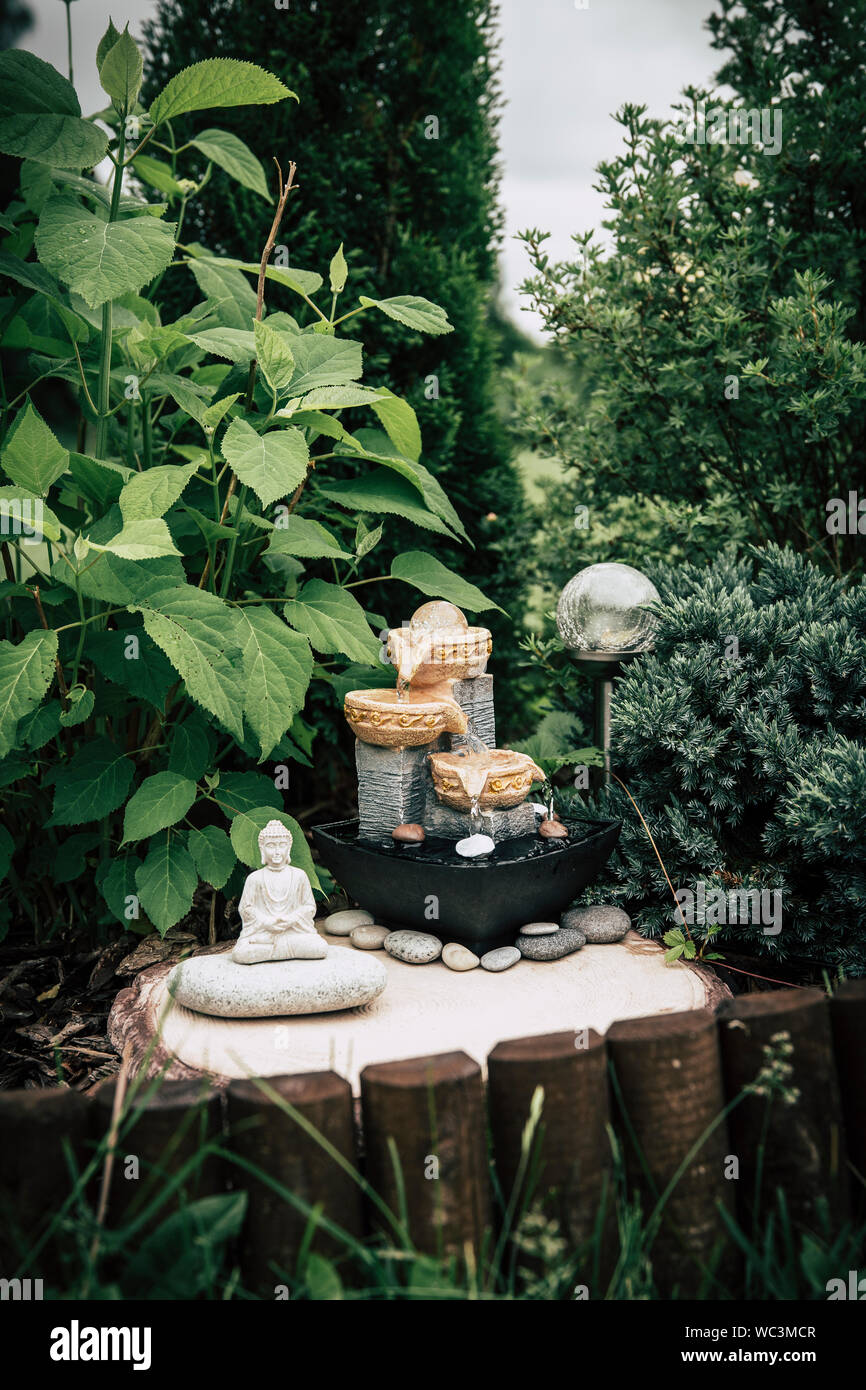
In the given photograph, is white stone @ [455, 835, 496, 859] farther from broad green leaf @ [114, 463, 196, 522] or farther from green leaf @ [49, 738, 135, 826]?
broad green leaf @ [114, 463, 196, 522]

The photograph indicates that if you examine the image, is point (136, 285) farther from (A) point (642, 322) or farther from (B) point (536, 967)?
(A) point (642, 322)

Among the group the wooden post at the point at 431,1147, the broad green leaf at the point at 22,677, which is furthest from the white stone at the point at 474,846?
the broad green leaf at the point at 22,677

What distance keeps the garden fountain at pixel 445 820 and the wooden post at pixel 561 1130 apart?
0.80 meters

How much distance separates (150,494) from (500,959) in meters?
1.33

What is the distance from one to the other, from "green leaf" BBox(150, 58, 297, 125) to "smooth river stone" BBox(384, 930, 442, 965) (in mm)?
1939

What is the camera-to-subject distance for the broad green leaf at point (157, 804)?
7.77ft

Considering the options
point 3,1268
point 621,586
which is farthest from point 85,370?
point 3,1268

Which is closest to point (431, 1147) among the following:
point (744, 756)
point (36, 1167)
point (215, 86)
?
point (36, 1167)

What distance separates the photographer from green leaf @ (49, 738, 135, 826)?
248 cm

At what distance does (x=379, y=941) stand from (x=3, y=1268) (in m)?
1.19

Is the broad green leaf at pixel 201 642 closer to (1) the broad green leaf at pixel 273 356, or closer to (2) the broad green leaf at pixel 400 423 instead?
(1) the broad green leaf at pixel 273 356

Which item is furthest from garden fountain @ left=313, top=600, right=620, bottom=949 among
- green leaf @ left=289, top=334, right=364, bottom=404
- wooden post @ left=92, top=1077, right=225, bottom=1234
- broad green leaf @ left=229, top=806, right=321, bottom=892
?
wooden post @ left=92, top=1077, right=225, bottom=1234

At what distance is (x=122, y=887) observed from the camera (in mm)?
2617

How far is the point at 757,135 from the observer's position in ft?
12.8
